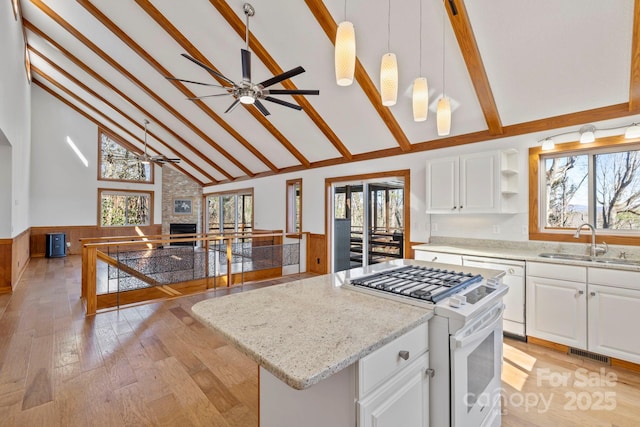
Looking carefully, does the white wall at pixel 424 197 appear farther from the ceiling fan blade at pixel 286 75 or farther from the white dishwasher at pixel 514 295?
the ceiling fan blade at pixel 286 75

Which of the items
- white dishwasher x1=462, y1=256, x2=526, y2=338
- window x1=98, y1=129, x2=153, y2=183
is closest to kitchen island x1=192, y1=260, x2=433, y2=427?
white dishwasher x1=462, y1=256, x2=526, y2=338

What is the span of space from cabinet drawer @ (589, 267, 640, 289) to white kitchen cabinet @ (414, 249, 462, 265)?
1.17 m

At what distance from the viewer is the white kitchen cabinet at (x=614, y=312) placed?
2453mm

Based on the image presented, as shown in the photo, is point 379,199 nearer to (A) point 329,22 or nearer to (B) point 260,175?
(A) point 329,22

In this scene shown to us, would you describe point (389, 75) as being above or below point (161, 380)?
above

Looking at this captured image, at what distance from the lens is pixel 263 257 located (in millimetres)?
5672

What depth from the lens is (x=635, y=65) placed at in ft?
8.60

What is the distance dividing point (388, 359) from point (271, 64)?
405cm

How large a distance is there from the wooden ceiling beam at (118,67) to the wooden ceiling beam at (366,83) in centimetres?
415

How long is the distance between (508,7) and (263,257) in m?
4.91

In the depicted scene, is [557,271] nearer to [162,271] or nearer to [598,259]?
[598,259]

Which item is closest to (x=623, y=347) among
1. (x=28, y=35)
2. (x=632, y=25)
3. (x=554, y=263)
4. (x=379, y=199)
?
(x=554, y=263)

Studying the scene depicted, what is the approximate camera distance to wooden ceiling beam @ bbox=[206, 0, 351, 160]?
3528mm

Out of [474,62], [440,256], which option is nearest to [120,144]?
[440,256]
